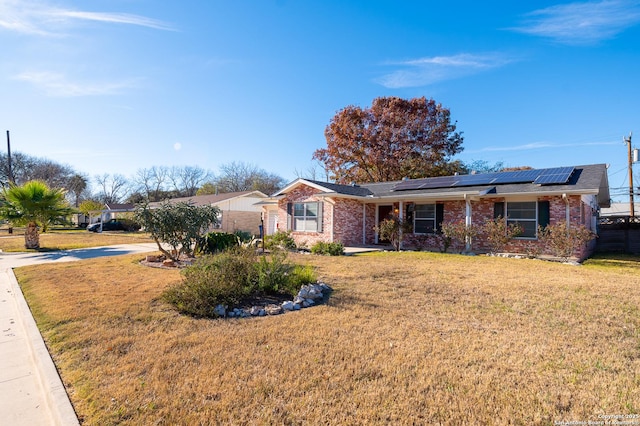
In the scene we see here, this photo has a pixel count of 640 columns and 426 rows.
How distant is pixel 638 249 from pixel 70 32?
25.4 metres

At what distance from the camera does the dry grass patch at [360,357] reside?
2867 millimetres

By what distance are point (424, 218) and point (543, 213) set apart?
5007 millimetres

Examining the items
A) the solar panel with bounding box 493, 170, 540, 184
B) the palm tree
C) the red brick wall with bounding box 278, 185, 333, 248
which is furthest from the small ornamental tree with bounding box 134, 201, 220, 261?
the solar panel with bounding box 493, 170, 540, 184

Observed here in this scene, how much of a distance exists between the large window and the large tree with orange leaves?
13.3 metres

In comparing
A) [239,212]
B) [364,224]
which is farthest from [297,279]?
[239,212]

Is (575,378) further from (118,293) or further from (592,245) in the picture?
(592,245)

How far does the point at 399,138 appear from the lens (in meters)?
29.2

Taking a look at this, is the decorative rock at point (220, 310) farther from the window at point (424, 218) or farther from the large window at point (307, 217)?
the window at point (424, 218)

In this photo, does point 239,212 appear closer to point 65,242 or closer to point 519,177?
point 65,242

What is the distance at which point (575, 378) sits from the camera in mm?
3426

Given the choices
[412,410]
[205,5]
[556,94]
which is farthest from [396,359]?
[556,94]

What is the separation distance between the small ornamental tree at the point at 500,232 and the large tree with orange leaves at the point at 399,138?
52.2 ft

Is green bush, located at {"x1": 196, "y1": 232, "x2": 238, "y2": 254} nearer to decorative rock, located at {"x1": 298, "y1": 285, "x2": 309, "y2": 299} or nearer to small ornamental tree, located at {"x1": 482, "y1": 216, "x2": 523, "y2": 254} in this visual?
decorative rock, located at {"x1": 298, "y1": 285, "x2": 309, "y2": 299}

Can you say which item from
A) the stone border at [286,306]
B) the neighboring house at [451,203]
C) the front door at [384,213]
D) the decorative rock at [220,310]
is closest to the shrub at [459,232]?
the neighboring house at [451,203]
